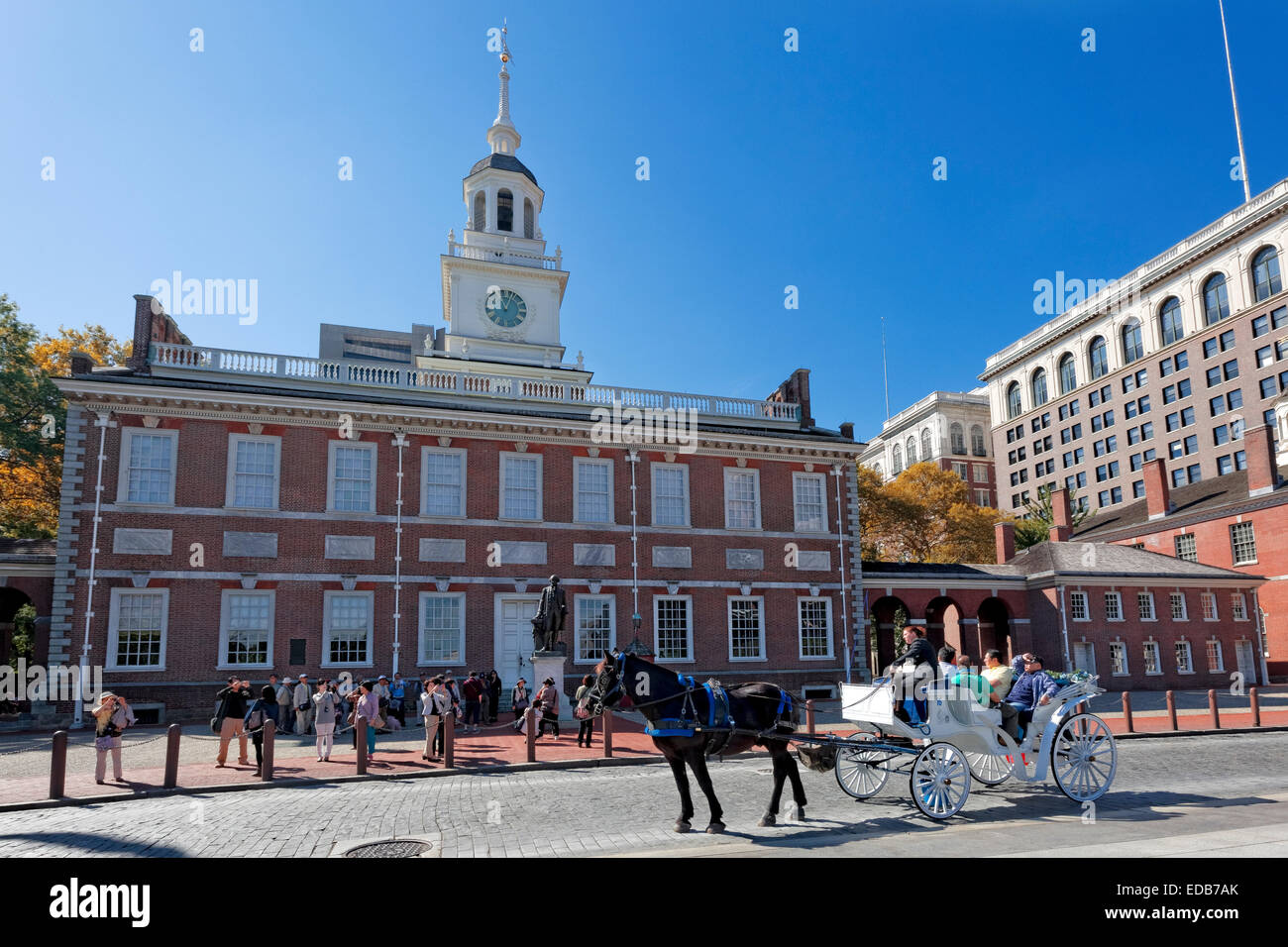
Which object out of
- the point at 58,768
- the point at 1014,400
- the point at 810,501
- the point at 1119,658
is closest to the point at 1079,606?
the point at 1119,658

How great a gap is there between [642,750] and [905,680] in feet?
29.0

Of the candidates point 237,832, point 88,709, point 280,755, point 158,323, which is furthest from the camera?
point 158,323

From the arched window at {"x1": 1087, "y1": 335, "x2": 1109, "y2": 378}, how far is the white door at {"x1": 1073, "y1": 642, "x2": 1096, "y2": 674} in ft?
170

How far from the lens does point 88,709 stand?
23.2 metres

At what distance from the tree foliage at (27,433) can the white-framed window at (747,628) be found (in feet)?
91.1

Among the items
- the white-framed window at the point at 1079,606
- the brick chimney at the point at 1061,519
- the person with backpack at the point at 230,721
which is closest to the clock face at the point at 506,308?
the person with backpack at the point at 230,721

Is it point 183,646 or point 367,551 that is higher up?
point 367,551

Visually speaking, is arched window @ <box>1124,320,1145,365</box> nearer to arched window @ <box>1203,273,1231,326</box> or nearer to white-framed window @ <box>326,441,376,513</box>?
arched window @ <box>1203,273,1231,326</box>

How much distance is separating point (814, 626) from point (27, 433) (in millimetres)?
32840

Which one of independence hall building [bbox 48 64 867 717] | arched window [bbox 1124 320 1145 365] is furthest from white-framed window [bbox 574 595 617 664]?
arched window [bbox 1124 320 1145 365]

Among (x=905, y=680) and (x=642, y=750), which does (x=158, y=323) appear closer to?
(x=642, y=750)

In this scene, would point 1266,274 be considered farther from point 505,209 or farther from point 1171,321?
point 505,209
